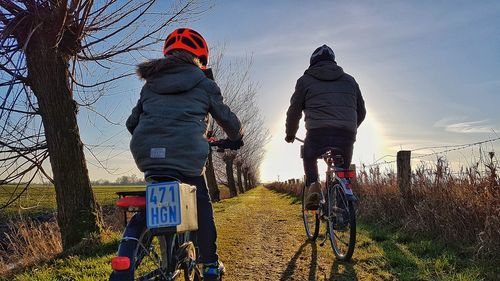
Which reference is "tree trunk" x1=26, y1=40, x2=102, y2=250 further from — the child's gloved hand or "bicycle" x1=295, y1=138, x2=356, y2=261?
the child's gloved hand

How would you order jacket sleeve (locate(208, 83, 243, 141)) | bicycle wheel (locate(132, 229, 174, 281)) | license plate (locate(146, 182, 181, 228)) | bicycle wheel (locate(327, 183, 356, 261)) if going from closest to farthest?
license plate (locate(146, 182, 181, 228)), bicycle wheel (locate(132, 229, 174, 281)), jacket sleeve (locate(208, 83, 243, 141)), bicycle wheel (locate(327, 183, 356, 261))

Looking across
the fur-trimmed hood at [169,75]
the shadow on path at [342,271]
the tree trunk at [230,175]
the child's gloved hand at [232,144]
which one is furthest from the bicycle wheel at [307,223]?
the tree trunk at [230,175]

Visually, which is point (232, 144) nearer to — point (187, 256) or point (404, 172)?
point (187, 256)

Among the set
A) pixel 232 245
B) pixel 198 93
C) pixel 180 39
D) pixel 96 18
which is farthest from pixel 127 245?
pixel 96 18

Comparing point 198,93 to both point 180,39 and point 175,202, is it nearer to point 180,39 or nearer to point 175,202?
point 180,39

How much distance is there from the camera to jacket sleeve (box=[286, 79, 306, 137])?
5.21 metres

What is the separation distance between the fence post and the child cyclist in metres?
5.25

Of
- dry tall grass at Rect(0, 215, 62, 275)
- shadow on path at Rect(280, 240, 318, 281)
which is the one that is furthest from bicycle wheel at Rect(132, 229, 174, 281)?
dry tall grass at Rect(0, 215, 62, 275)

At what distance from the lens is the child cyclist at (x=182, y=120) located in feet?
9.22

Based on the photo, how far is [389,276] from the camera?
168 inches

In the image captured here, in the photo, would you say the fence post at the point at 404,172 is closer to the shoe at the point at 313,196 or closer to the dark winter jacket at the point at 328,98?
the shoe at the point at 313,196

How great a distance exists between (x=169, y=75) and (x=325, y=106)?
8.21 feet

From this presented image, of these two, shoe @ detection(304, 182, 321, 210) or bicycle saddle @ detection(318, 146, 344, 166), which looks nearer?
bicycle saddle @ detection(318, 146, 344, 166)

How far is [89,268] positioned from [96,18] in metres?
4.14
